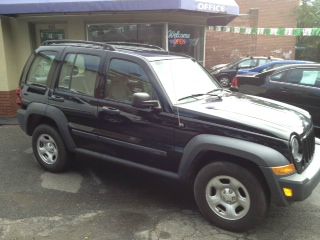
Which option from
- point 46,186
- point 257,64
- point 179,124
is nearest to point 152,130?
point 179,124

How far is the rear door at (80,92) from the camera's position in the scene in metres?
4.83

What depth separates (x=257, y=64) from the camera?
15500 mm

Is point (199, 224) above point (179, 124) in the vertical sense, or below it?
below

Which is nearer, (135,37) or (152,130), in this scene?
(152,130)

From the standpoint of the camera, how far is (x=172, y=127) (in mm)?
4137

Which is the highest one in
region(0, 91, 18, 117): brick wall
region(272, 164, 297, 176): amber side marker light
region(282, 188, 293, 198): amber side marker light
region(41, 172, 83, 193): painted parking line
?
region(272, 164, 297, 176): amber side marker light

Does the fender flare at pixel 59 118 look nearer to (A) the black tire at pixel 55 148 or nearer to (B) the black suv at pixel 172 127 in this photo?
(B) the black suv at pixel 172 127

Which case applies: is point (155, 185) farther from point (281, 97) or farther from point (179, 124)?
point (281, 97)

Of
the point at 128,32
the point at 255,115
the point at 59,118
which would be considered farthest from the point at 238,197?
the point at 128,32

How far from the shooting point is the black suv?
147 inches

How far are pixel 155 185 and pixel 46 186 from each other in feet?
4.63

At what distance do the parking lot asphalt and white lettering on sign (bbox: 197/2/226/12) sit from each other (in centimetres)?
450

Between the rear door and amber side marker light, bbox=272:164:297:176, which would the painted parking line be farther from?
amber side marker light, bbox=272:164:297:176

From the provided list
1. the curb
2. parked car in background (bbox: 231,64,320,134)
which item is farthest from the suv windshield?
the curb
